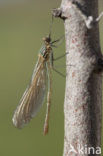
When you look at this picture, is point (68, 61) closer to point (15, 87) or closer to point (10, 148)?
point (10, 148)

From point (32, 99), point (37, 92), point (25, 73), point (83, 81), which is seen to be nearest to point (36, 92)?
point (37, 92)

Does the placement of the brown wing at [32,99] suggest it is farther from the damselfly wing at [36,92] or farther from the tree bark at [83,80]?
the tree bark at [83,80]

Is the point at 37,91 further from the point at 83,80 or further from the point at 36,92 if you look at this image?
the point at 83,80

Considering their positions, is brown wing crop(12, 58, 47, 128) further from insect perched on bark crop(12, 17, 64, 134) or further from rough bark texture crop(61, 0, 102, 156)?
rough bark texture crop(61, 0, 102, 156)

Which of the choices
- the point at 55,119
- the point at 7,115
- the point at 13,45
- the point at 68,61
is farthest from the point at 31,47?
the point at 68,61

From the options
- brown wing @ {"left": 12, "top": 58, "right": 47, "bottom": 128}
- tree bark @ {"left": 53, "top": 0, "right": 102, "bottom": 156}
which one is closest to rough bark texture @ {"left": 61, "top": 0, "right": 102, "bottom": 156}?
tree bark @ {"left": 53, "top": 0, "right": 102, "bottom": 156}

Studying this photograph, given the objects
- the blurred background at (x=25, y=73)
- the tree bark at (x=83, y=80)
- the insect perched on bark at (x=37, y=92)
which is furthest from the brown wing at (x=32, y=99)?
the tree bark at (x=83, y=80)
